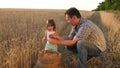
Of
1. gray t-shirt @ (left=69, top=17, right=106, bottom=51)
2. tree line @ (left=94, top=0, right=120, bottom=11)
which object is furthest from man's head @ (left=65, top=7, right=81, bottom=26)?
tree line @ (left=94, top=0, right=120, bottom=11)

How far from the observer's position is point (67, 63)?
8.53m

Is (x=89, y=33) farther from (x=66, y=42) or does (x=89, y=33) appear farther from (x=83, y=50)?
(x=66, y=42)

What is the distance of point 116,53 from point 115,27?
2.82m

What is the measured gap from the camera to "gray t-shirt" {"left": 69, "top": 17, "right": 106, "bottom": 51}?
23.4ft

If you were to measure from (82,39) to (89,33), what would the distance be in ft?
0.52

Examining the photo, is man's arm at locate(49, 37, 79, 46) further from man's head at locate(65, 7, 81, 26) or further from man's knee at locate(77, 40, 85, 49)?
man's head at locate(65, 7, 81, 26)

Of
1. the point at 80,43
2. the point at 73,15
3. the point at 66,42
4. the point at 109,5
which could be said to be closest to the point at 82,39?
the point at 80,43

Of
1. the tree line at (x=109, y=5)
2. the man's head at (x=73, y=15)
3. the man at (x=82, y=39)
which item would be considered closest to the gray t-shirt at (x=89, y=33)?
the man at (x=82, y=39)

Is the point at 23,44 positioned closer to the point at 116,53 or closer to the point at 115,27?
the point at 116,53

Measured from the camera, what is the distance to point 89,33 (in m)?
7.19

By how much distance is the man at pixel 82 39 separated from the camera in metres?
7.09

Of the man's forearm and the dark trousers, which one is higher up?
the man's forearm

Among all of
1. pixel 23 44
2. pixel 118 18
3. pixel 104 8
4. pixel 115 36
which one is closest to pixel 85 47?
pixel 23 44

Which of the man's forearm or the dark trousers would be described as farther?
the dark trousers
